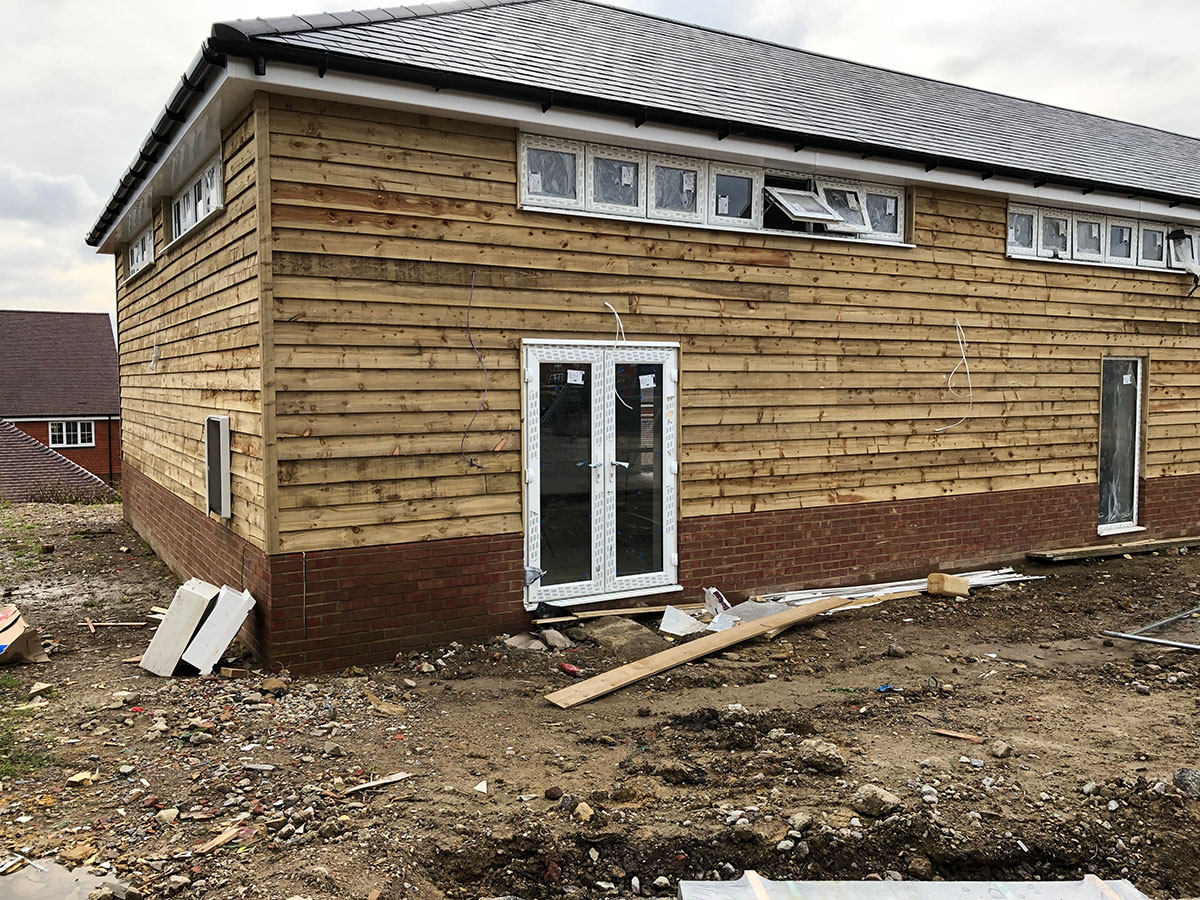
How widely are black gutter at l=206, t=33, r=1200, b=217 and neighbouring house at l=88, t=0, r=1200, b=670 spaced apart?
3 centimetres

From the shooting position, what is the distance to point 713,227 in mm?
8359

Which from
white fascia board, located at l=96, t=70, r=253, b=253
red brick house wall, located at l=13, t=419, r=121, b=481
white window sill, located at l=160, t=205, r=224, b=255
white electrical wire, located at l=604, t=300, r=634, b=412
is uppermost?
white fascia board, located at l=96, t=70, r=253, b=253

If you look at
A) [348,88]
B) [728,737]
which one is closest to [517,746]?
[728,737]

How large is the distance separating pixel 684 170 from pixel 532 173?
1.66m

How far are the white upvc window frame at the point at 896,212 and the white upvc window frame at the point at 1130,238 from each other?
3.76 m

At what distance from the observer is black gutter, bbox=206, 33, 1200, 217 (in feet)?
19.3

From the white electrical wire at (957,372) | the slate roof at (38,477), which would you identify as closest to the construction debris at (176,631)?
the white electrical wire at (957,372)

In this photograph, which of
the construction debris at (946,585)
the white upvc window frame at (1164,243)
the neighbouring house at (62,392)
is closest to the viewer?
the construction debris at (946,585)

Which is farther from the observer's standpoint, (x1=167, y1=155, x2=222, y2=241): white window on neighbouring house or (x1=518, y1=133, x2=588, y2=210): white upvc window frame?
(x1=167, y1=155, x2=222, y2=241): white window on neighbouring house

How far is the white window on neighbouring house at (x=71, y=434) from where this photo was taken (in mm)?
34938

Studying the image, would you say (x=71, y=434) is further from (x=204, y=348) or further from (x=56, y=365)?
(x=204, y=348)

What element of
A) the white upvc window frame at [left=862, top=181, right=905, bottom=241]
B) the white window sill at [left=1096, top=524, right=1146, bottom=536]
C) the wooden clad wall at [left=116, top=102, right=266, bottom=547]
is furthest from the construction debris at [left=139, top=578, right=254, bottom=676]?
the white window sill at [left=1096, top=524, right=1146, bottom=536]

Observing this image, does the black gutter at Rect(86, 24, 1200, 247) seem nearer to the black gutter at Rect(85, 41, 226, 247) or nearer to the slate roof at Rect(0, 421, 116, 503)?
the black gutter at Rect(85, 41, 226, 247)

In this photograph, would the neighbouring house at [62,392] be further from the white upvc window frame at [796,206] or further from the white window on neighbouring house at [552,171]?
the white upvc window frame at [796,206]
